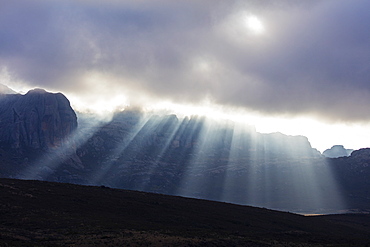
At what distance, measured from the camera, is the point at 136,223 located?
7912 centimetres

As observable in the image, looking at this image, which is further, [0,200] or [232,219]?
[232,219]

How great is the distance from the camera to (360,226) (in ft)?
405

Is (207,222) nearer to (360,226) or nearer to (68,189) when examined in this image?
(68,189)

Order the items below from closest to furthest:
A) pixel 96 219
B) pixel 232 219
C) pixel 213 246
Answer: pixel 213 246
pixel 96 219
pixel 232 219

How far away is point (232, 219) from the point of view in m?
99.7

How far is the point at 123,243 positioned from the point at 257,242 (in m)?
27.3

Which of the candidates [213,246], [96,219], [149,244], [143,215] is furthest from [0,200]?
[213,246]

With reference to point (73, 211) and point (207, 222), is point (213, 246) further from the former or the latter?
point (73, 211)

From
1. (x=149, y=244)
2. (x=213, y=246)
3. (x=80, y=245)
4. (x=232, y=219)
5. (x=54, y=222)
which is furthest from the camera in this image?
(x=232, y=219)

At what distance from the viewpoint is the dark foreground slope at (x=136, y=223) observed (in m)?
59.2

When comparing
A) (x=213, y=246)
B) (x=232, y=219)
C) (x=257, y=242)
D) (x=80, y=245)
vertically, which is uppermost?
(x=232, y=219)

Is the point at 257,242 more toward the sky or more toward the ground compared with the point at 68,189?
more toward the ground

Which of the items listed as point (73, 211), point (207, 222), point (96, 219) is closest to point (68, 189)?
point (73, 211)

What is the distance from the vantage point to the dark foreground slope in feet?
194
